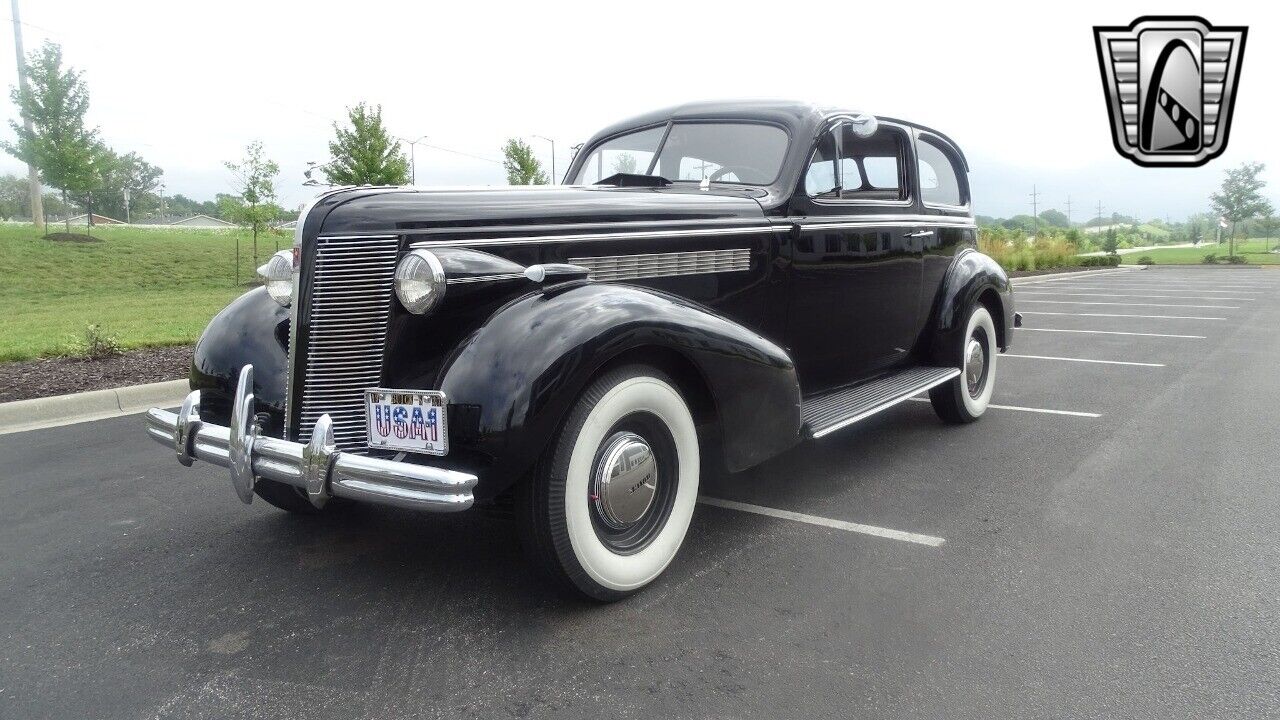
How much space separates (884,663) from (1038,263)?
27.8 m

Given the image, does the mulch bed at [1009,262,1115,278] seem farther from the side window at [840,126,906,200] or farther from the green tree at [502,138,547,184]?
the side window at [840,126,906,200]

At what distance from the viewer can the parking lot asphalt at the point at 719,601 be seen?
2.29 meters

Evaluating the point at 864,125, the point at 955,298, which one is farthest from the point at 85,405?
the point at 955,298

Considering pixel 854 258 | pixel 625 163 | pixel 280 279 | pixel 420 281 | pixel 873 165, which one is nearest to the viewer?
pixel 420 281

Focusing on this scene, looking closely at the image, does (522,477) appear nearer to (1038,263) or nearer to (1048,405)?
(1048,405)

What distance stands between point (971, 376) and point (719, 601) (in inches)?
132

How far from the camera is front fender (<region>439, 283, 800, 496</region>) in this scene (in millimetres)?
2494

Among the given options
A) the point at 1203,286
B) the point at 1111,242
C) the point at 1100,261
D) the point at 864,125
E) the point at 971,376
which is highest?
the point at 1111,242

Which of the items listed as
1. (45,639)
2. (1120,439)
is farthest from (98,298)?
(1120,439)

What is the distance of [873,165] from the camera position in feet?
15.4

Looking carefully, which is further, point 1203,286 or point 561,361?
point 1203,286

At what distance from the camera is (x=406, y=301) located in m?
2.72

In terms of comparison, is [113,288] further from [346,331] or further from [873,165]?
[346,331]

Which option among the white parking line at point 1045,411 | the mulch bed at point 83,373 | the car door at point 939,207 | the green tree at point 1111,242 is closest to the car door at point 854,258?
the car door at point 939,207
